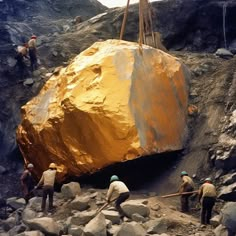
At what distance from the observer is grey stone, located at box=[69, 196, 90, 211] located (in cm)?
838

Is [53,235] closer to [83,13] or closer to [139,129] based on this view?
[139,129]

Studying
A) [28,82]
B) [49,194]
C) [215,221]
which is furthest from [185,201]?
[28,82]

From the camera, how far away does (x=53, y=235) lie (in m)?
7.22

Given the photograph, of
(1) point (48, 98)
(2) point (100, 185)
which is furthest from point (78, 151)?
(1) point (48, 98)

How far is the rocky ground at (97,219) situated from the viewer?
23.0 feet

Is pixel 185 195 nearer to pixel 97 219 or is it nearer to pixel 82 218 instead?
pixel 82 218

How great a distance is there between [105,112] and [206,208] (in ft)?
9.60

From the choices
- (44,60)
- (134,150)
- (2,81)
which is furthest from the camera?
(44,60)

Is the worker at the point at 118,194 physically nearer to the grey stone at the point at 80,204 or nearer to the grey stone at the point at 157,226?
the grey stone at the point at 157,226

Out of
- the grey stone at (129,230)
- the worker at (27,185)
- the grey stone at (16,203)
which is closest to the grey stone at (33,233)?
the grey stone at (129,230)

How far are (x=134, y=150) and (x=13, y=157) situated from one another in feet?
14.9

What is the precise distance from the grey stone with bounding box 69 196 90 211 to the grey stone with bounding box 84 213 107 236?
138 centimetres

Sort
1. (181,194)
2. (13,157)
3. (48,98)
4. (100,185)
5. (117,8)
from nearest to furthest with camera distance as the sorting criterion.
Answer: (181,194) → (100,185) → (48,98) → (13,157) → (117,8)

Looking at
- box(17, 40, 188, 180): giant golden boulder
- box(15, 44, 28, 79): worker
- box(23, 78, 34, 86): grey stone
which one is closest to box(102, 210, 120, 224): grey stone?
box(17, 40, 188, 180): giant golden boulder
